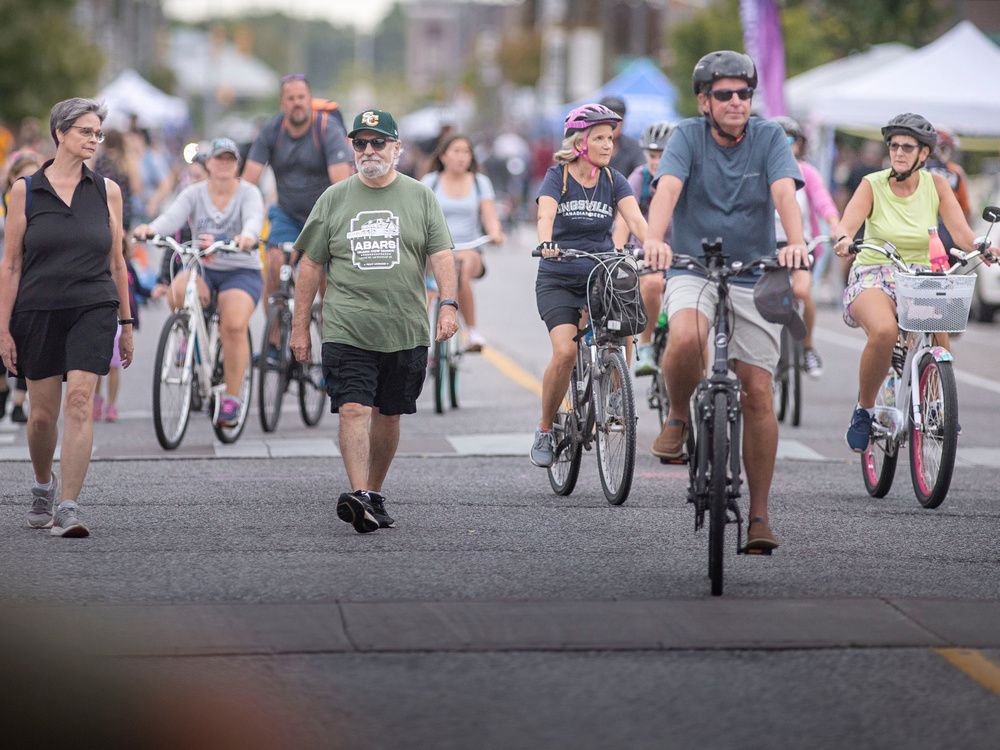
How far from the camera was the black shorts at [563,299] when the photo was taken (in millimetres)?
9414

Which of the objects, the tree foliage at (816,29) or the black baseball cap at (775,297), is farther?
the tree foliage at (816,29)

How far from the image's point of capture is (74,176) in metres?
8.23

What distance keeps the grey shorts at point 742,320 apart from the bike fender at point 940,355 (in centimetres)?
166

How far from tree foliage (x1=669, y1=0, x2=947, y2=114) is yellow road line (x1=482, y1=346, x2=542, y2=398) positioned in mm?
20484

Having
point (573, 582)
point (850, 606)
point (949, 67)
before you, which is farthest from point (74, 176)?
point (949, 67)

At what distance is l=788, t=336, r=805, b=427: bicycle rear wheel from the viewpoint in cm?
1266

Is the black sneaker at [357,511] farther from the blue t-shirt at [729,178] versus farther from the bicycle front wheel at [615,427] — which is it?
the blue t-shirt at [729,178]

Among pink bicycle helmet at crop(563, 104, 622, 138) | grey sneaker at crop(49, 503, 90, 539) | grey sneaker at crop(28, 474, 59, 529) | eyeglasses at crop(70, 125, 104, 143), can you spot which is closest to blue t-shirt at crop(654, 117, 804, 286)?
pink bicycle helmet at crop(563, 104, 622, 138)

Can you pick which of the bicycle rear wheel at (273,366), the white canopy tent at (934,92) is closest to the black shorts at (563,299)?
the bicycle rear wheel at (273,366)

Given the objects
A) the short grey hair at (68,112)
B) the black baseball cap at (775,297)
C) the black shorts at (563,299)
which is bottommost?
the black shorts at (563,299)

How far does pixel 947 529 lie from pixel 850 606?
2056 millimetres

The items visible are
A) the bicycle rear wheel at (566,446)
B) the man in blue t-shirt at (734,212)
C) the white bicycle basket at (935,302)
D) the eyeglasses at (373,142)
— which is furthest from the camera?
the bicycle rear wheel at (566,446)

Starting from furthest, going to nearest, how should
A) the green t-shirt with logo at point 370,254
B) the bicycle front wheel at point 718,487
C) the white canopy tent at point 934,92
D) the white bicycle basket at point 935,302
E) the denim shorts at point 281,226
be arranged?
the white canopy tent at point 934,92
the denim shorts at point 281,226
the white bicycle basket at point 935,302
the green t-shirt with logo at point 370,254
the bicycle front wheel at point 718,487

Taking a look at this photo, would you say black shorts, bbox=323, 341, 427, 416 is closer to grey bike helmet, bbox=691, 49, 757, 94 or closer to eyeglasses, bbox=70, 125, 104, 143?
eyeglasses, bbox=70, 125, 104, 143
